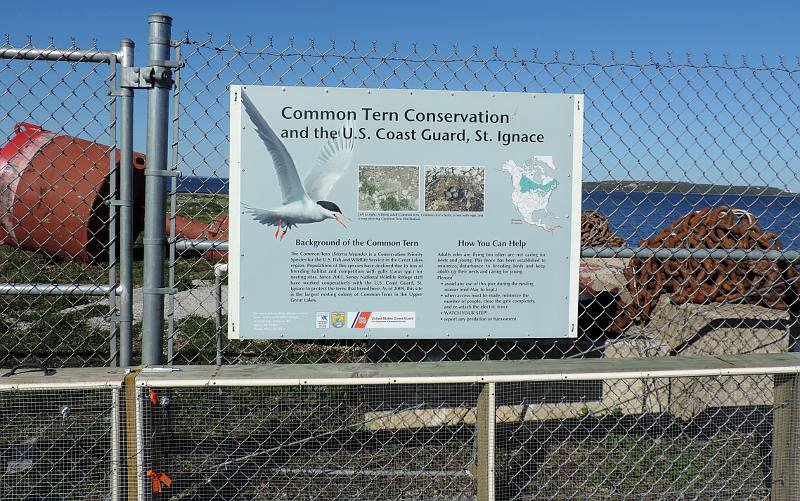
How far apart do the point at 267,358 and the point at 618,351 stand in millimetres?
3038

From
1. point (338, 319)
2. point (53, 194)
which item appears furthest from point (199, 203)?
point (53, 194)

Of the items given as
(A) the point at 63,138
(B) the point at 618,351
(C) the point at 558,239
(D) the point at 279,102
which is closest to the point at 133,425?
(D) the point at 279,102

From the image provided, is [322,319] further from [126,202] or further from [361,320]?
[126,202]

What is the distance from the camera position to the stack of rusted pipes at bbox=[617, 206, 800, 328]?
4855 mm

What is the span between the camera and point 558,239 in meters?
3.20

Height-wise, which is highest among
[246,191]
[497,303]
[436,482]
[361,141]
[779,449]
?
[361,141]

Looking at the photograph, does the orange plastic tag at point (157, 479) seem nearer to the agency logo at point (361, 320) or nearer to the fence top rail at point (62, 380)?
the fence top rail at point (62, 380)

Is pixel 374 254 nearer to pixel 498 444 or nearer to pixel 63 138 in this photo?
pixel 498 444

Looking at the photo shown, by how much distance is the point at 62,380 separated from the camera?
2.74m

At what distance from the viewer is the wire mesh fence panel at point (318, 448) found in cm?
335

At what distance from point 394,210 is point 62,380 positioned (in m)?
1.39

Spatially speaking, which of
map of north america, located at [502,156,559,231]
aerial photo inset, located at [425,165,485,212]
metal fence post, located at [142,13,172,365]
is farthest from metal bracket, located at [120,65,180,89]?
map of north america, located at [502,156,559,231]

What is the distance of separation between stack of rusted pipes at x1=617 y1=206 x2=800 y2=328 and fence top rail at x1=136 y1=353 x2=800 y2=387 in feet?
5.30

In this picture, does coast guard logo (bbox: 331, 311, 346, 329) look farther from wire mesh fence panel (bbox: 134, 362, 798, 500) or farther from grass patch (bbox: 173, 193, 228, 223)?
grass patch (bbox: 173, 193, 228, 223)
